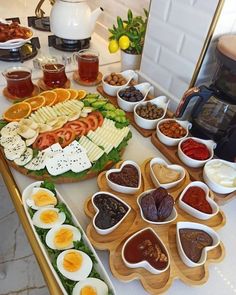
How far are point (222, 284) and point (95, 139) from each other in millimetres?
472

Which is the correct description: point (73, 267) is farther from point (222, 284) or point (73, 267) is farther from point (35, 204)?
point (222, 284)

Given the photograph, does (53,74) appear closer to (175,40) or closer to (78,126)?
(78,126)

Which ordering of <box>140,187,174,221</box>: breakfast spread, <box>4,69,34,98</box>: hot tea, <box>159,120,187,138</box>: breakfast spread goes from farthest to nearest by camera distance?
1. <box>4,69,34,98</box>: hot tea
2. <box>159,120,187,138</box>: breakfast spread
3. <box>140,187,174,221</box>: breakfast spread

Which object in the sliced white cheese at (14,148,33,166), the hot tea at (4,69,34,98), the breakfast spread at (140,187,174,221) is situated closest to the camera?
the breakfast spread at (140,187,174,221)

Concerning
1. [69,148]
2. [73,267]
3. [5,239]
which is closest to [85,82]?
[69,148]

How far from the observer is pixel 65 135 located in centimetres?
79

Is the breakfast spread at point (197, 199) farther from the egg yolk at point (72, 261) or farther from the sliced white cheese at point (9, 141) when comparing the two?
the sliced white cheese at point (9, 141)

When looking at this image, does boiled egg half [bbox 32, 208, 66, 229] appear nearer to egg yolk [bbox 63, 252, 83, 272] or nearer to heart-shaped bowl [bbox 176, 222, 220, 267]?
egg yolk [bbox 63, 252, 83, 272]

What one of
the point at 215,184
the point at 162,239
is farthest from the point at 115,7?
the point at 162,239

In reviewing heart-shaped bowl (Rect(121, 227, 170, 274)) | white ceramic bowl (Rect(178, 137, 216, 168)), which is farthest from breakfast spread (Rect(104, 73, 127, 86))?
heart-shaped bowl (Rect(121, 227, 170, 274))

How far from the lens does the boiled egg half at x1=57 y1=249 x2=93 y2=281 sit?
52cm

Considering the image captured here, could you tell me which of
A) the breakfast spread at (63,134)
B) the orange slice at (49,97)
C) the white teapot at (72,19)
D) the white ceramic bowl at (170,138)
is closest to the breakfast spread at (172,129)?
the white ceramic bowl at (170,138)

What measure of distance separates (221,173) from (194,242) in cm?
22

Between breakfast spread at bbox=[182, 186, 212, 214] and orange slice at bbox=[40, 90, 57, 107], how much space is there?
51 cm
